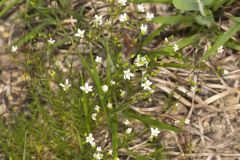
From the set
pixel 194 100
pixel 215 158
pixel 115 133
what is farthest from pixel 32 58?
pixel 215 158

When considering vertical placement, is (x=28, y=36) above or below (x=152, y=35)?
above

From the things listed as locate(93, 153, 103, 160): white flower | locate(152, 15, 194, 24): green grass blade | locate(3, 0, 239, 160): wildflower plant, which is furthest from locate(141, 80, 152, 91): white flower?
locate(152, 15, 194, 24): green grass blade

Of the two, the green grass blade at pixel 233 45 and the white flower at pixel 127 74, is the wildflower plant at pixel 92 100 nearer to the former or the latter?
the white flower at pixel 127 74

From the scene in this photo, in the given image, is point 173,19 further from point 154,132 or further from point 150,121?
point 154,132

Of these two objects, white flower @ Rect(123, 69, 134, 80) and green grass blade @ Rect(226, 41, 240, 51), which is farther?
green grass blade @ Rect(226, 41, 240, 51)

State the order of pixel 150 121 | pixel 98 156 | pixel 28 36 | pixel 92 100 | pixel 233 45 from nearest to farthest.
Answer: pixel 98 156 < pixel 150 121 < pixel 92 100 < pixel 233 45 < pixel 28 36

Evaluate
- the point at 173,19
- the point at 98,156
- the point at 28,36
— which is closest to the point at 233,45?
the point at 173,19

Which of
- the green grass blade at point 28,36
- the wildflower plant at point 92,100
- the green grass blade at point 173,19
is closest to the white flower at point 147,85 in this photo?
the wildflower plant at point 92,100

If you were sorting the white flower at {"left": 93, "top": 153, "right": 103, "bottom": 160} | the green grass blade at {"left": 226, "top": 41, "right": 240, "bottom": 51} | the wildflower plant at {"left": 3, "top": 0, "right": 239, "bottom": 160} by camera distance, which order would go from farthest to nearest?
the green grass blade at {"left": 226, "top": 41, "right": 240, "bottom": 51}
the wildflower plant at {"left": 3, "top": 0, "right": 239, "bottom": 160}
the white flower at {"left": 93, "top": 153, "right": 103, "bottom": 160}

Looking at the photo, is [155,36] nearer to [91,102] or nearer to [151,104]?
[151,104]

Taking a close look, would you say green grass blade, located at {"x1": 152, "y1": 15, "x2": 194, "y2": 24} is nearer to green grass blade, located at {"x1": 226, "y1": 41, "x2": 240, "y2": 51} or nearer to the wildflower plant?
the wildflower plant

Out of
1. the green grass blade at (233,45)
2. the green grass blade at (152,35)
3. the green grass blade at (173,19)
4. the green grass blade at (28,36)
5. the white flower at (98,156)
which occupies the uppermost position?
the green grass blade at (28,36)
